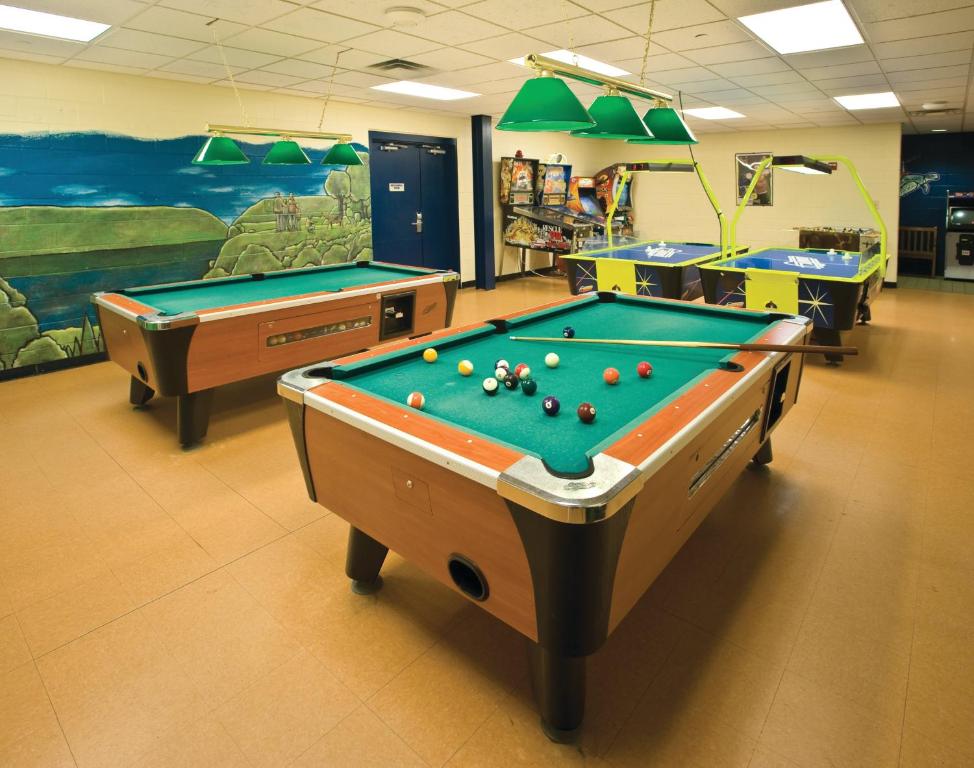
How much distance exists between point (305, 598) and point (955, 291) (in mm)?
9966

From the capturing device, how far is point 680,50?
14.9 ft

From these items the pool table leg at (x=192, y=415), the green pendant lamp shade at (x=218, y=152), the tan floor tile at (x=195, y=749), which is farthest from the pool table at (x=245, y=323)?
the tan floor tile at (x=195, y=749)

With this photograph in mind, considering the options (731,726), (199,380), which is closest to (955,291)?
(731,726)

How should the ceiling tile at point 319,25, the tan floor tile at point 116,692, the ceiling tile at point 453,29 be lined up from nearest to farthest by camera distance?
the tan floor tile at point 116,692 → the ceiling tile at point 319,25 → the ceiling tile at point 453,29

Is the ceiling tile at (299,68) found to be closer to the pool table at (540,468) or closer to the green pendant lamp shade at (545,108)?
the green pendant lamp shade at (545,108)

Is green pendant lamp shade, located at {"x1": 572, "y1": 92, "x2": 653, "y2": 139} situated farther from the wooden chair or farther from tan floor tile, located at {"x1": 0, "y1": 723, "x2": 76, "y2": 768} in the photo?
the wooden chair

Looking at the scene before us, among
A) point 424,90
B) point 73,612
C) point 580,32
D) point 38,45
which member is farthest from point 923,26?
point 38,45

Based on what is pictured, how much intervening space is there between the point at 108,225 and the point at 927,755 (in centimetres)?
633

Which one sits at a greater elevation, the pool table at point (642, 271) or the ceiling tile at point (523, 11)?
the ceiling tile at point (523, 11)

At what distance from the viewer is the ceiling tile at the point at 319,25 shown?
361 centimetres

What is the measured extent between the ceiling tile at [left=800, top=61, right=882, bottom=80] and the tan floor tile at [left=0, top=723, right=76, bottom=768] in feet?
21.4

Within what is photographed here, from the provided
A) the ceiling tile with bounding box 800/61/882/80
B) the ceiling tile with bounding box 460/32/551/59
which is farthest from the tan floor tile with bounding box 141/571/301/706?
the ceiling tile with bounding box 800/61/882/80

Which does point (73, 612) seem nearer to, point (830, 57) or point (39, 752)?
point (39, 752)

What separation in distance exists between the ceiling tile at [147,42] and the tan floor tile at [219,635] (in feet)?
12.2
